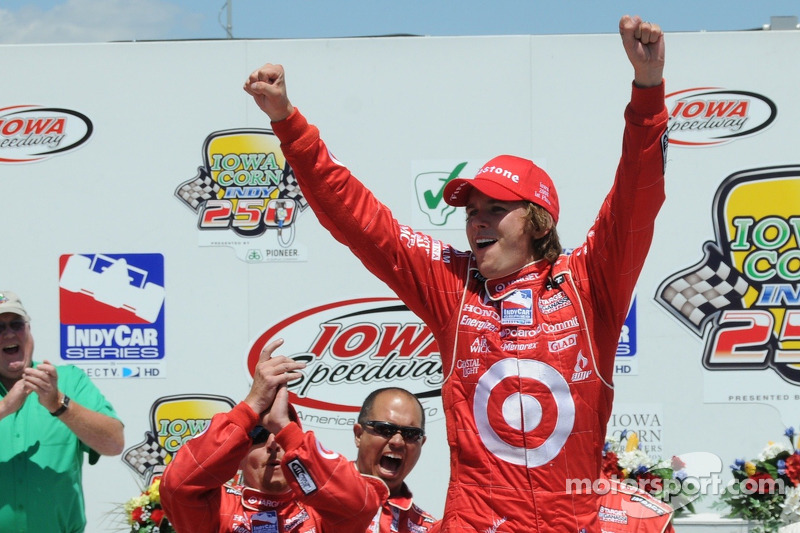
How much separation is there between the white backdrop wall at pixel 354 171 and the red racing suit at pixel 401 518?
1.79 meters

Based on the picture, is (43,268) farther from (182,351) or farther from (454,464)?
(454,464)

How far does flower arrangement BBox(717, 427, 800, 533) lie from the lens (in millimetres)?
3912

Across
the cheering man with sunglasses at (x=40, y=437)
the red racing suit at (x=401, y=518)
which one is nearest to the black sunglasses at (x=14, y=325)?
the cheering man with sunglasses at (x=40, y=437)

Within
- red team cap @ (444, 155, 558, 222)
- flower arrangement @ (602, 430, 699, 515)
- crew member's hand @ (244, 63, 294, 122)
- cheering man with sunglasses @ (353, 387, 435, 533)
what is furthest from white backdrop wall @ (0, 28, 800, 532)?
crew member's hand @ (244, 63, 294, 122)

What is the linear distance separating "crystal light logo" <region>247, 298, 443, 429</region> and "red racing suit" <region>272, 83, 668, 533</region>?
246 cm

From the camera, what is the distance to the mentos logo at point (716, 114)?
441 centimetres

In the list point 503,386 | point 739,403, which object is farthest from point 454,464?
point 739,403

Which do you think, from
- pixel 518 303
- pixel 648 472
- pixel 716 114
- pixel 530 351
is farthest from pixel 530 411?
pixel 716 114

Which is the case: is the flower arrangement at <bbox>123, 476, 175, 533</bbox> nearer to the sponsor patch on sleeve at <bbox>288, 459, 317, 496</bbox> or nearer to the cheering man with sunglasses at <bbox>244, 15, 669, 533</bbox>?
A: the sponsor patch on sleeve at <bbox>288, 459, 317, 496</bbox>

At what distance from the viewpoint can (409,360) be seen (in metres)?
4.47

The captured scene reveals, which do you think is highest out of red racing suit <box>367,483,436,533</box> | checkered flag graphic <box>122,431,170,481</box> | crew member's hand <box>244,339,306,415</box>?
crew member's hand <box>244,339,306,415</box>

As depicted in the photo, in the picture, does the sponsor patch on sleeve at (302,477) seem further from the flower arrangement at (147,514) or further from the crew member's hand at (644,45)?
the flower arrangement at (147,514)

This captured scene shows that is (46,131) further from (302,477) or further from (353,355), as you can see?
(302,477)

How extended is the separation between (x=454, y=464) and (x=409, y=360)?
2521mm
